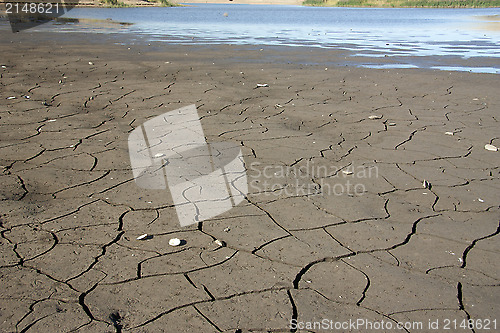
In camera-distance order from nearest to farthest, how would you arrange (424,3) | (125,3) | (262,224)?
(262,224) < (125,3) < (424,3)

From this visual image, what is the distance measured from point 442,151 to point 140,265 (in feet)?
11.3

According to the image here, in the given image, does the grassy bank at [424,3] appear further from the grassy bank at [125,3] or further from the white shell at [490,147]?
the white shell at [490,147]

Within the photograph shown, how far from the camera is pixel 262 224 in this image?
123 inches

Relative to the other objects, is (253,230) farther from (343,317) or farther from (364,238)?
(343,317)

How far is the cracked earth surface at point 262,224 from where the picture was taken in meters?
2.26

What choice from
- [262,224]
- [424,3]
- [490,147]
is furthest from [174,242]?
[424,3]

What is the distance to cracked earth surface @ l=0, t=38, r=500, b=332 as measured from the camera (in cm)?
226

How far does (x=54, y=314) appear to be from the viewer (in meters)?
2.16

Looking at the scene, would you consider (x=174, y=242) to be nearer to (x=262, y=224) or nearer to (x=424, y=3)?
(x=262, y=224)

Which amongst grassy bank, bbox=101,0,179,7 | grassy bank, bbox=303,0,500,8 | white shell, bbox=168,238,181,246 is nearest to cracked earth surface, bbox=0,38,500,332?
white shell, bbox=168,238,181,246

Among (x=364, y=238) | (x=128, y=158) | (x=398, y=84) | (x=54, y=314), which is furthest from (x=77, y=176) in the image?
(x=398, y=84)

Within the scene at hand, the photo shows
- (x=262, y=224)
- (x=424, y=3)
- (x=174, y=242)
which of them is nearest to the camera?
(x=174, y=242)

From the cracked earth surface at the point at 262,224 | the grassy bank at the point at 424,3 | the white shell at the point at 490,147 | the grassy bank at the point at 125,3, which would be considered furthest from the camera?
the grassy bank at the point at 424,3

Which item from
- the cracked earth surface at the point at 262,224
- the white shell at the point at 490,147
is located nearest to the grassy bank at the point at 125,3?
the cracked earth surface at the point at 262,224
